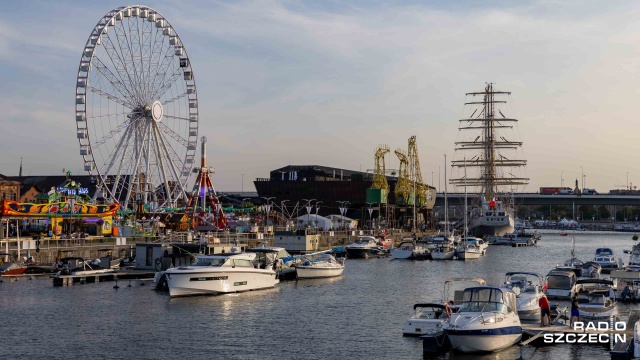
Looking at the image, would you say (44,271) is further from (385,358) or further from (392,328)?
(385,358)

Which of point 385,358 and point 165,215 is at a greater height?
point 165,215

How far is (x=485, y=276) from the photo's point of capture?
86.2 metres

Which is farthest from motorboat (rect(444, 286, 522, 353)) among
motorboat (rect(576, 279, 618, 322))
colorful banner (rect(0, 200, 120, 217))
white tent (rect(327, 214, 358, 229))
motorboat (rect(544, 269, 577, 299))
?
white tent (rect(327, 214, 358, 229))

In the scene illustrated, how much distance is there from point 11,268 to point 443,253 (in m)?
59.0

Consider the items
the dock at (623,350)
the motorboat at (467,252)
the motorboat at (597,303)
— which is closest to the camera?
the dock at (623,350)

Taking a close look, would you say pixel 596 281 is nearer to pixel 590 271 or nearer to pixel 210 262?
pixel 590 271

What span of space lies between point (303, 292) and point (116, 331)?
23556 millimetres

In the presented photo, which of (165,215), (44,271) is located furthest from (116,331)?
(165,215)

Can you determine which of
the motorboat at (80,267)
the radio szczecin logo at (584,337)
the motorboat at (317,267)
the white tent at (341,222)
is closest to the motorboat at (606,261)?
the motorboat at (317,267)

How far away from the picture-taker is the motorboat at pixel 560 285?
61.7 metres

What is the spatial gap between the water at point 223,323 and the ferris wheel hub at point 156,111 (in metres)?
36.4

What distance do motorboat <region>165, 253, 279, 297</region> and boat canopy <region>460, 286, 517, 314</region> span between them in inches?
1037

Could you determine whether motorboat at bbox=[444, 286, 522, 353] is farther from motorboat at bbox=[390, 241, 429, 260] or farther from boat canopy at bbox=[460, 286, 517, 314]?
motorboat at bbox=[390, 241, 429, 260]

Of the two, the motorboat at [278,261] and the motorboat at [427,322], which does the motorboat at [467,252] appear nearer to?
the motorboat at [278,261]
